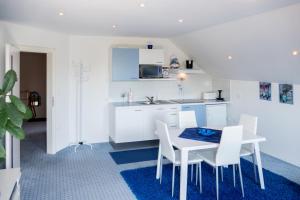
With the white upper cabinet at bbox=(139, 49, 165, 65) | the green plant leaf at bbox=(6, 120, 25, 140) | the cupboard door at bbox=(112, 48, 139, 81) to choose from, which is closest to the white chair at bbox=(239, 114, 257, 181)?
the white upper cabinet at bbox=(139, 49, 165, 65)

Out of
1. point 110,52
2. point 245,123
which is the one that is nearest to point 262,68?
point 245,123

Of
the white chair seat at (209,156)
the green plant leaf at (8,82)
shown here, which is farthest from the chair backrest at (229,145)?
the green plant leaf at (8,82)

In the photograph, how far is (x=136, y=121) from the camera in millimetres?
5500

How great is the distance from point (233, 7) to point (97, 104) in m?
3.67

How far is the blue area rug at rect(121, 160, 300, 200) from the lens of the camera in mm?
3451

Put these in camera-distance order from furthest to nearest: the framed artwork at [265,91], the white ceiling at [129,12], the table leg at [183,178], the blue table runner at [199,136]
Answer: the framed artwork at [265,91] < the blue table runner at [199,136] < the table leg at [183,178] < the white ceiling at [129,12]

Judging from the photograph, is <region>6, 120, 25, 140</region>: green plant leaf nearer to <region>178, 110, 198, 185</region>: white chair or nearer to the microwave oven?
<region>178, 110, 198, 185</region>: white chair

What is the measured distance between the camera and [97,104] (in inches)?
233

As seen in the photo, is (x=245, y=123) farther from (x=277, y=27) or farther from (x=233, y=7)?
(x=233, y=7)

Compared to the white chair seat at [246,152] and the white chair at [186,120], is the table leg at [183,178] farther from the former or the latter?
the white chair at [186,120]

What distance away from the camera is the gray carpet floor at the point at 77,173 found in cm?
355

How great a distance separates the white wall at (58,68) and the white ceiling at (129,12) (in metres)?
0.27

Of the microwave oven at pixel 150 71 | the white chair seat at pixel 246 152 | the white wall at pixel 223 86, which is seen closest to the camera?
the white chair seat at pixel 246 152

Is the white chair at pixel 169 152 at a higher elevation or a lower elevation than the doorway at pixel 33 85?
lower
